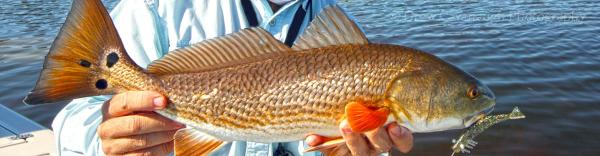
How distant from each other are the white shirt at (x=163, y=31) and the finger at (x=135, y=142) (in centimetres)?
32

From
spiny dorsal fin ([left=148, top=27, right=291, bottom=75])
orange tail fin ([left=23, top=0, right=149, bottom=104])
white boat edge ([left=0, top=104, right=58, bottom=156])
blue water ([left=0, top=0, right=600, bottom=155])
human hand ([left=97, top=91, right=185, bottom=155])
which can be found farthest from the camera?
blue water ([left=0, top=0, right=600, bottom=155])

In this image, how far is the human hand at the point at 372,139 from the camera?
2305 mm

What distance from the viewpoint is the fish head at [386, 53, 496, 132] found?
2.27m

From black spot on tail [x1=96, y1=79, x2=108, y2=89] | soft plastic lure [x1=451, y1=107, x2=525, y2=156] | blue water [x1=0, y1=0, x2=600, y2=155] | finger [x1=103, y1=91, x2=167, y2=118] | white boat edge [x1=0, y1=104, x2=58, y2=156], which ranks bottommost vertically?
blue water [x1=0, y1=0, x2=600, y2=155]

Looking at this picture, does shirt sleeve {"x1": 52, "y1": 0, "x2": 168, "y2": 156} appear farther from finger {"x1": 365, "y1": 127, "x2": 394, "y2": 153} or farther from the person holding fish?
finger {"x1": 365, "y1": 127, "x2": 394, "y2": 153}

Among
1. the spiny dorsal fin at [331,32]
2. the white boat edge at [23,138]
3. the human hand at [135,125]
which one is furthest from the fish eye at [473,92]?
the white boat edge at [23,138]

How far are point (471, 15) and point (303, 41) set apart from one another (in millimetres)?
12686

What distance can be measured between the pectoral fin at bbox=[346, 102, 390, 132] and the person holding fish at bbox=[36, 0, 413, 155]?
46 mm

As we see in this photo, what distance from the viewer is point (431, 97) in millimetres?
2277

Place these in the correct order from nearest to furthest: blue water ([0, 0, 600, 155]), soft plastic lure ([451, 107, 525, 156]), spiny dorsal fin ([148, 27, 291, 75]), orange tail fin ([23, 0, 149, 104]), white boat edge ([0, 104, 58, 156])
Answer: orange tail fin ([23, 0, 149, 104]), spiny dorsal fin ([148, 27, 291, 75]), soft plastic lure ([451, 107, 525, 156]), white boat edge ([0, 104, 58, 156]), blue water ([0, 0, 600, 155])

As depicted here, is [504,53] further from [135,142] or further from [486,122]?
[135,142]

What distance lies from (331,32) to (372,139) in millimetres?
525

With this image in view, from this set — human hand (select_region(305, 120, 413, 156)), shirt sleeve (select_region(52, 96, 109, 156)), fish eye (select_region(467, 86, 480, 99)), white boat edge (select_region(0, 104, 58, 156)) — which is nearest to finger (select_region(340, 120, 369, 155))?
human hand (select_region(305, 120, 413, 156))

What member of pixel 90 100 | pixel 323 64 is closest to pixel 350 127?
pixel 323 64
